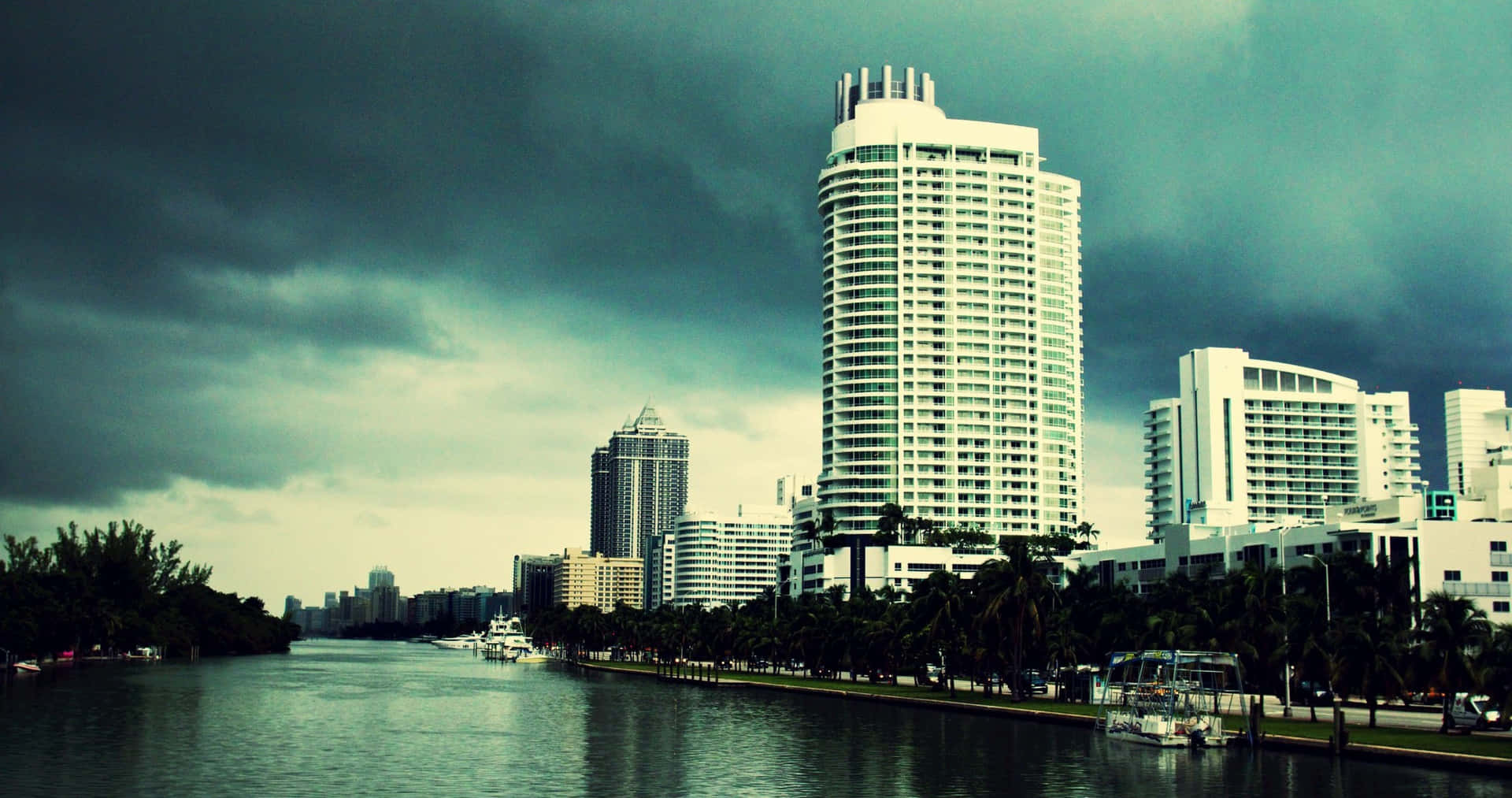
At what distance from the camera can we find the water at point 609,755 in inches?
2894

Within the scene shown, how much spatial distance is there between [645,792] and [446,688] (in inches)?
4797

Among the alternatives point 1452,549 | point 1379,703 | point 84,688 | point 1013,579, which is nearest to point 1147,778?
point 1013,579

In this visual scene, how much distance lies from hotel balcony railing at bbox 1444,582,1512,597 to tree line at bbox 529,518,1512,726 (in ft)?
39.7

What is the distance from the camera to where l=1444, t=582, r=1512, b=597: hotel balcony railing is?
16225 centimetres

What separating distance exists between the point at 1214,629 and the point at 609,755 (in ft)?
182

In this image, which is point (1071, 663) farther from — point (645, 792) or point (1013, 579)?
point (645, 792)

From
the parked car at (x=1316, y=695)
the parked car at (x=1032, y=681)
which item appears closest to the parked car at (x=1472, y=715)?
the parked car at (x=1316, y=695)

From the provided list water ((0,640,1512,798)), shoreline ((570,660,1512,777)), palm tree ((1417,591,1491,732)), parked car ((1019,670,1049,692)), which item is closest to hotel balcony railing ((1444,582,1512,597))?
parked car ((1019,670,1049,692))

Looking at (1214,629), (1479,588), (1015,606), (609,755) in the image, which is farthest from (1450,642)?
(1479,588)

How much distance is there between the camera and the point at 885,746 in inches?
3807

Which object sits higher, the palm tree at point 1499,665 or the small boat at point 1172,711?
the palm tree at point 1499,665

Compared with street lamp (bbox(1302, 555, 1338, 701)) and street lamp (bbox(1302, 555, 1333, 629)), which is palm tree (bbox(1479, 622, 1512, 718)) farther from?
street lamp (bbox(1302, 555, 1333, 629))

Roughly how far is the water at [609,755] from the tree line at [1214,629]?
1306 cm

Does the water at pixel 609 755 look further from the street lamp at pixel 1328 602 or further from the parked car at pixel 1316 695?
the parked car at pixel 1316 695
